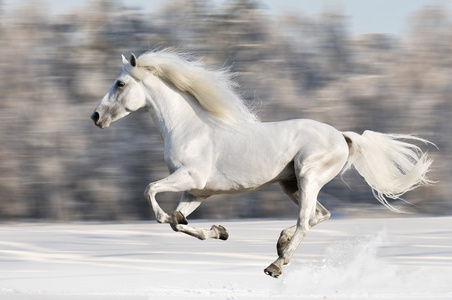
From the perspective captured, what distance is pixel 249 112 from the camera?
15.9 feet

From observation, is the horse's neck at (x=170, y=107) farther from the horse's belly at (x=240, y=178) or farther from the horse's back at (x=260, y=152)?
the horse's belly at (x=240, y=178)

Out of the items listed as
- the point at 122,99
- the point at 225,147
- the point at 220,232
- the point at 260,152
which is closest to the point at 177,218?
the point at 220,232

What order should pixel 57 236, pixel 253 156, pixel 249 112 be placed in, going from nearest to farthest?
1. pixel 253 156
2. pixel 249 112
3. pixel 57 236

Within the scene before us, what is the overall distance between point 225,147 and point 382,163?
109 centimetres

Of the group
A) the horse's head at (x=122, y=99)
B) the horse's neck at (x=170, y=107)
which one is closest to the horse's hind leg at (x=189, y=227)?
the horse's neck at (x=170, y=107)

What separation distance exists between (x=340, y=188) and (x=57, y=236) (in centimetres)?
410

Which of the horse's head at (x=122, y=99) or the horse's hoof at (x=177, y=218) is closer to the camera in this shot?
→ the horse's hoof at (x=177, y=218)

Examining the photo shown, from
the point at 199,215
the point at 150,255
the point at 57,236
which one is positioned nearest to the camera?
the point at 150,255

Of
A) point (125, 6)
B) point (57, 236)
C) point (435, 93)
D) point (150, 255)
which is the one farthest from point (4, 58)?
point (435, 93)

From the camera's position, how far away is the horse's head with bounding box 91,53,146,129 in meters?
4.68

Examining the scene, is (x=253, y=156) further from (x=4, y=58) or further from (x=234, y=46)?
(x=4, y=58)

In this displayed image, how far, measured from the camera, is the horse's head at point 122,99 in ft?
15.3

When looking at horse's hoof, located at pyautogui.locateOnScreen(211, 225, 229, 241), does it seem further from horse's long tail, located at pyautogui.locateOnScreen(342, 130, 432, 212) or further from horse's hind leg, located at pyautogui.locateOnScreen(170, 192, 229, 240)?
horse's long tail, located at pyautogui.locateOnScreen(342, 130, 432, 212)

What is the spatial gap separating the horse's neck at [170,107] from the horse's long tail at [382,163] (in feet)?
3.28
